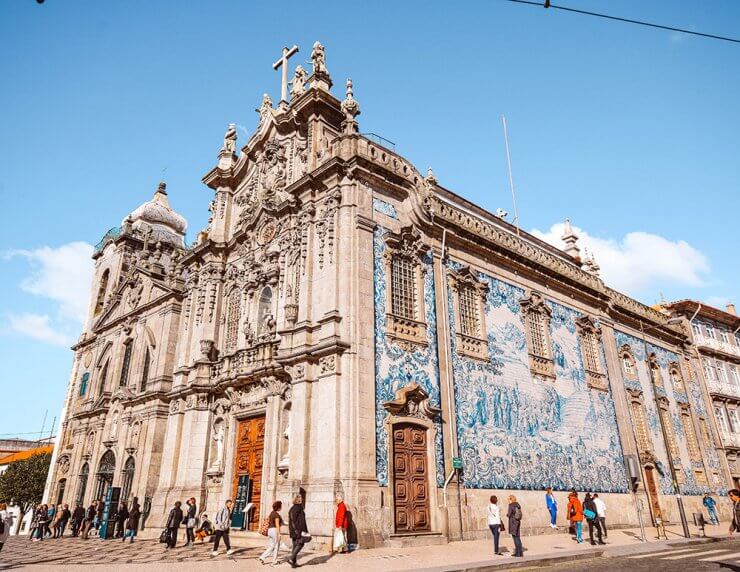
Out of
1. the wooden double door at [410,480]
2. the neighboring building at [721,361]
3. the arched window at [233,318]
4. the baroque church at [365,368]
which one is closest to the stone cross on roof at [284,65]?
the baroque church at [365,368]

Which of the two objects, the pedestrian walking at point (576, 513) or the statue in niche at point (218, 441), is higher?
the statue in niche at point (218, 441)

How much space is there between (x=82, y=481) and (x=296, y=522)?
2255 cm

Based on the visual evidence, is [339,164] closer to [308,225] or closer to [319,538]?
[308,225]

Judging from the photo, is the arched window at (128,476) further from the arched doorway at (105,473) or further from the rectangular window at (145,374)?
the rectangular window at (145,374)

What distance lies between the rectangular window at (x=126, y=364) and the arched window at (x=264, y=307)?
1231cm

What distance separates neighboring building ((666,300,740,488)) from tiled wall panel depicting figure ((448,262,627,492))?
1281 centimetres

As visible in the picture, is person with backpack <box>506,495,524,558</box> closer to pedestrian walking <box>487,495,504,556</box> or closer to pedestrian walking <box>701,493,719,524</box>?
pedestrian walking <box>487,495,504,556</box>

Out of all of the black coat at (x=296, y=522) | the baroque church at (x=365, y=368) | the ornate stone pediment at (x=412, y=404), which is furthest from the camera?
the ornate stone pediment at (x=412, y=404)

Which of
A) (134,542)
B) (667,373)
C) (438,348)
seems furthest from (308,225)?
(667,373)

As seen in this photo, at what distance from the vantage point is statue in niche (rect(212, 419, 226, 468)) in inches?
774

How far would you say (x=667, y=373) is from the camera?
30.4 m

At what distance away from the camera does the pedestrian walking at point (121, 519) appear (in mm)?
19203

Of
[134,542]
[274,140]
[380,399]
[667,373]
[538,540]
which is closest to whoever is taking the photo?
[380,399]

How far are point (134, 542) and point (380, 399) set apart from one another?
10154mm
